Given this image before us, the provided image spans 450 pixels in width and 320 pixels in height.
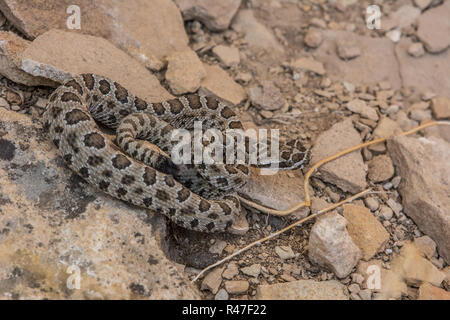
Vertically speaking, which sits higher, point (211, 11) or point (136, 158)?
point (211, 11)

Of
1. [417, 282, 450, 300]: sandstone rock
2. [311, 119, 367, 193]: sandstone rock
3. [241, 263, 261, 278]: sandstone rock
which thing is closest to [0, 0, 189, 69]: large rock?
[311, 119, 367, 193]: sandstone rock

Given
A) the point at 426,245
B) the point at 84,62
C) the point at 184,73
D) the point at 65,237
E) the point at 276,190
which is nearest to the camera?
the point at 65,237

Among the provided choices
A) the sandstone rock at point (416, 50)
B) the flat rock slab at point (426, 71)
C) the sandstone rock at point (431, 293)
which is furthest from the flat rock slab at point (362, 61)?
the sandstone rock at point (431, 293)

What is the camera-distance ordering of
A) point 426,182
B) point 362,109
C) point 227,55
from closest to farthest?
point 426,182 < point 362,109 < point 227,55

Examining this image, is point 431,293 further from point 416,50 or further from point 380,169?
point 416,50

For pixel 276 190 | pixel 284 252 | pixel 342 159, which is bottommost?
pixel 284 252

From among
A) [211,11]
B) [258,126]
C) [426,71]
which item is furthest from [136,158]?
[426,71]

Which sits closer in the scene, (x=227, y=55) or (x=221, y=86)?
(x=221, y=86)
